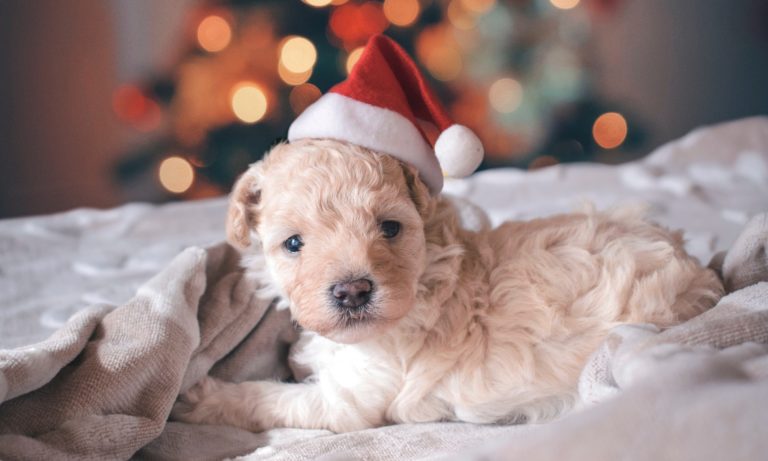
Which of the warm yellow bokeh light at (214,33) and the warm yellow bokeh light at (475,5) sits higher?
the warm yellow bokeh light at (475,5)

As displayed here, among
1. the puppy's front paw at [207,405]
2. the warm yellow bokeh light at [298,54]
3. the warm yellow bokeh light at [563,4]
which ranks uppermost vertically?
the warm yellow bokeh light at [563,4]

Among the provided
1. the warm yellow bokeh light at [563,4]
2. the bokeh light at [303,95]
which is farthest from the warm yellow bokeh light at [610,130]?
the bokeh light at [303,95]

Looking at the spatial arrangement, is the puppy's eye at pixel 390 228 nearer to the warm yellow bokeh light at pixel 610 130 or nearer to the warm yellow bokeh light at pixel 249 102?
the warm yellow bokeh light at pixel 249 102

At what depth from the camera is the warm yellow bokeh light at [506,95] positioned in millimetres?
5176

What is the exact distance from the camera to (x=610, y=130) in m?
5.32

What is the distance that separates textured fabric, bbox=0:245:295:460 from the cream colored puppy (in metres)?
0.12

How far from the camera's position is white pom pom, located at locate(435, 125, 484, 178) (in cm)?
167

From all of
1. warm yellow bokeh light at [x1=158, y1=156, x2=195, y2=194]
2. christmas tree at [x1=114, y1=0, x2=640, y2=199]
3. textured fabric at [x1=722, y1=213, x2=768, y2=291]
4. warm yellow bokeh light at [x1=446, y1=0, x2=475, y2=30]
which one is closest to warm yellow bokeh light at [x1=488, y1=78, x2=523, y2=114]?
christmas tree at [x1=114, y1=0, x2=640, y2=199]

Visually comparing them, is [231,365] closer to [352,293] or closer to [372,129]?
[352,293]

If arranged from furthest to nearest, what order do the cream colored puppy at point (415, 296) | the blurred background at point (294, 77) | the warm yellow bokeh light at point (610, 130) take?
the warm yellow bokeh light at point (610, 130)
the blurred background at point (294, 77)
the cream colored puppy at point (415, 296)

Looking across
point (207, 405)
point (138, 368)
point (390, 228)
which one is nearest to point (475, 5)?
point (390, 228)

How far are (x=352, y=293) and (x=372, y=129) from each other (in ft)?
1.34

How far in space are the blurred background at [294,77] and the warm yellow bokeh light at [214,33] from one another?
0.5 inches

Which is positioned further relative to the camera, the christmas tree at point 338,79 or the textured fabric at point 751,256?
the christmas tree at point 338,79
